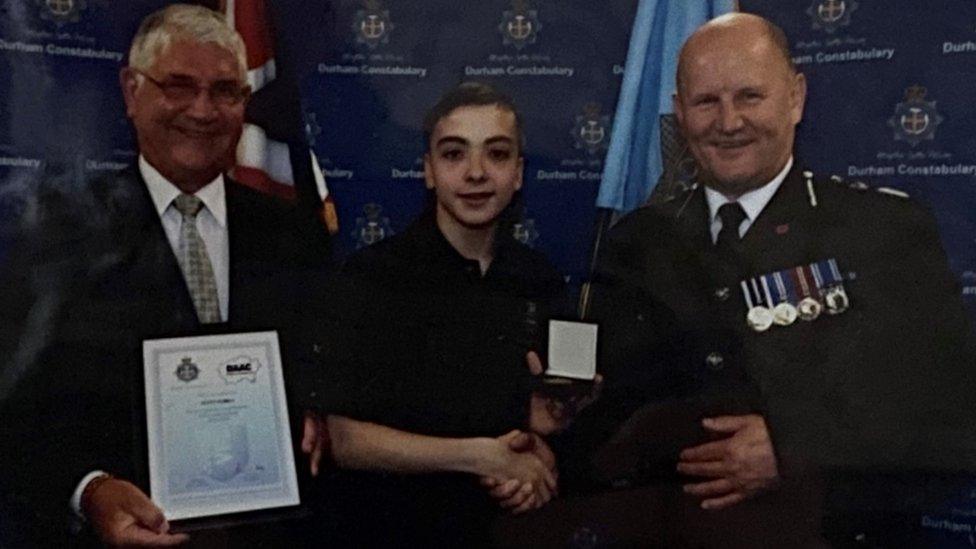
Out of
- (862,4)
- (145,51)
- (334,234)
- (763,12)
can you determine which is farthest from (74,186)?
(862,4)

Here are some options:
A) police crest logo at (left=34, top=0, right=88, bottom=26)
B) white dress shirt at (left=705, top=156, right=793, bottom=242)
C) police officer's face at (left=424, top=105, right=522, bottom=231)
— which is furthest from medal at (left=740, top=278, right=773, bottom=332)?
police crest logo at (left=34, top=0, right=88, bottom=26)

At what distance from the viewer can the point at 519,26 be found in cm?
230

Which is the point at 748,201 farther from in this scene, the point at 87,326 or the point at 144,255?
the point at 87,326

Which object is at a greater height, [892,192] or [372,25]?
[372,25]

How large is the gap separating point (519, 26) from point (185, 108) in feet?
2.33

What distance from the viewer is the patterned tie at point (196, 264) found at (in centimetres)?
227

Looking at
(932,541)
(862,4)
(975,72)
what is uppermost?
(862,4)

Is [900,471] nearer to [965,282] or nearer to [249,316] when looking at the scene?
[965,282]

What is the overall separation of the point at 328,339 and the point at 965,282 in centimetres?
129

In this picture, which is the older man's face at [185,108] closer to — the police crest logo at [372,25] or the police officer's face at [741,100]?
the police crest logo at [372,25]

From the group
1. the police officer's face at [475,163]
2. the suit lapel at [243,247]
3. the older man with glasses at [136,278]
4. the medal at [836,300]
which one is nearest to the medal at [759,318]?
the medal at [836,300]

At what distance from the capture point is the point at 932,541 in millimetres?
2207

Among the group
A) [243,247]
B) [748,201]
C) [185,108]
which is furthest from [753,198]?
[185,108]

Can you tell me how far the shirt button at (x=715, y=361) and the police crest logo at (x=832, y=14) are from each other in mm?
695
